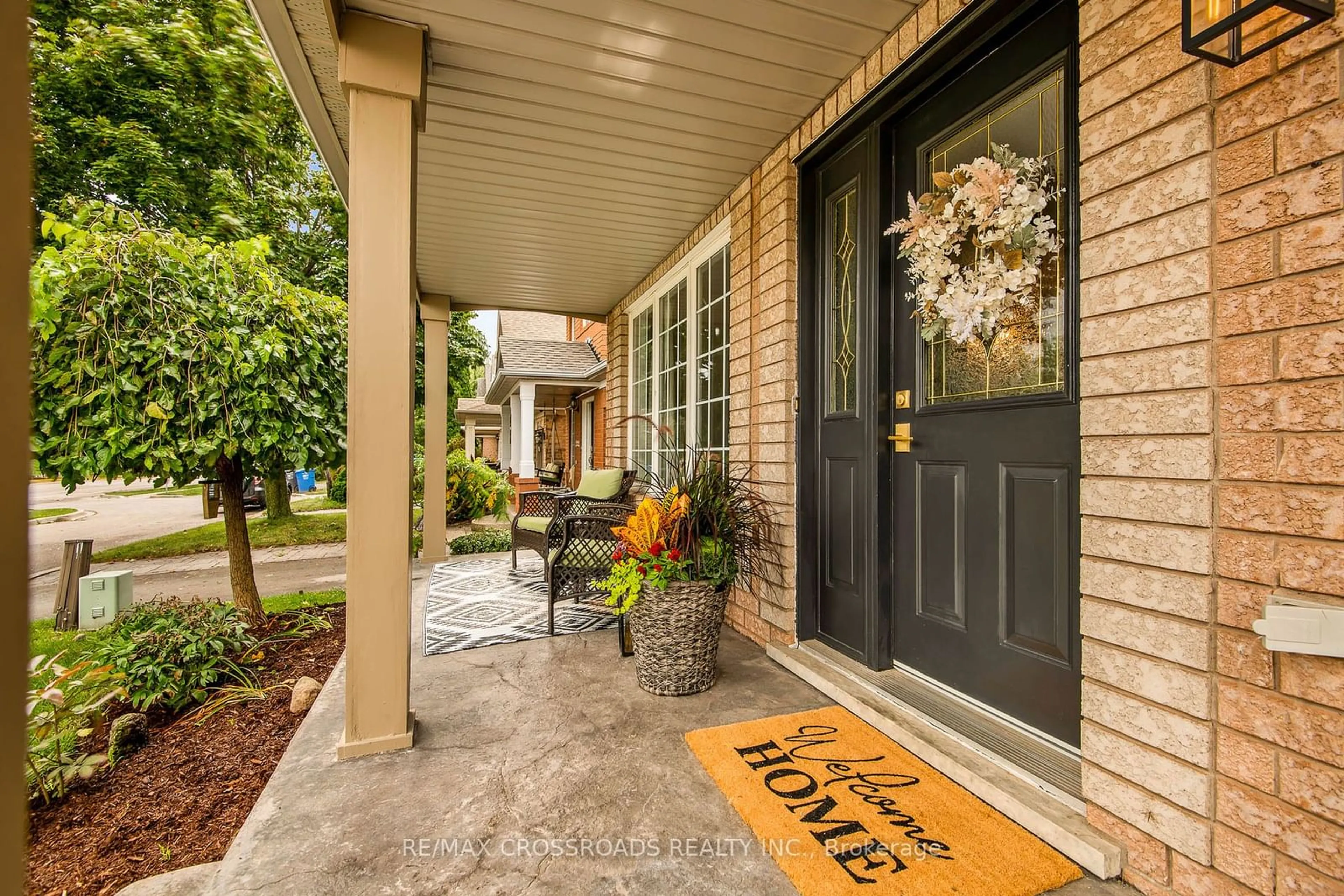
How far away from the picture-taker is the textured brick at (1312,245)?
41.2 inches

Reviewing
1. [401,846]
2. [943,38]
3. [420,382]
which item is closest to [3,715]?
[401,846]

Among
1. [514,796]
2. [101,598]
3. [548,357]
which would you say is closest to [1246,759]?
[514,796]

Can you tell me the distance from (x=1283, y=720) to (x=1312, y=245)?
0.92 m

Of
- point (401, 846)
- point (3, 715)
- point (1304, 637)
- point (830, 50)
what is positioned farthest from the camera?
point (830, 50)

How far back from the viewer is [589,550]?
340 centimetres

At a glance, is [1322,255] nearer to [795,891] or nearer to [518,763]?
[795,891]

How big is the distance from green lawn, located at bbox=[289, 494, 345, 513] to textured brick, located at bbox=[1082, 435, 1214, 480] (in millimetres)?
10768

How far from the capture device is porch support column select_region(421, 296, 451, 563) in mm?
5359

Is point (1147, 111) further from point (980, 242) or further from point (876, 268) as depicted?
point (876, 268)

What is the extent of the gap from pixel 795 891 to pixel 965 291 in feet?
6.18

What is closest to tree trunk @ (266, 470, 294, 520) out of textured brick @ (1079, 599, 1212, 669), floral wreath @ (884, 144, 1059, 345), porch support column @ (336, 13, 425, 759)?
porch support column @ (336, 13, 425, 759)

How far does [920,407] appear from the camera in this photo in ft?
Result: 7.32

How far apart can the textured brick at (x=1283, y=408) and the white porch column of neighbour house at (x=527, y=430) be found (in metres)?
8.42

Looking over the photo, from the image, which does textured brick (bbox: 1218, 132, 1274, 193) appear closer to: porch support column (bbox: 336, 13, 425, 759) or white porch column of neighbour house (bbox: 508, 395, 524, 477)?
porch support column (bbox: 336, 13, 425, 759)
